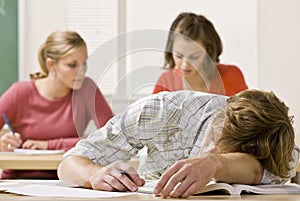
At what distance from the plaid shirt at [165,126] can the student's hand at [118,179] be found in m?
0.07

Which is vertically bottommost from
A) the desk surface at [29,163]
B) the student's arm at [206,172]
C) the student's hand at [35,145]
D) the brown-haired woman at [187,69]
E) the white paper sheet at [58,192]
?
the student's hand at [35,145]

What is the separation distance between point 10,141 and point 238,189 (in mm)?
1899

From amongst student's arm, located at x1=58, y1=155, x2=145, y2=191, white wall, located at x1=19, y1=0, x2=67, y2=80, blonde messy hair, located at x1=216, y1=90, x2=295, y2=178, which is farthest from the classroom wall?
student's arm, located at x1=58, y1=155, x2=145, y2=191

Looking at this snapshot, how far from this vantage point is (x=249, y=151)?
1532 millimetres

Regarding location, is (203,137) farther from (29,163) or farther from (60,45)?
(60,45)

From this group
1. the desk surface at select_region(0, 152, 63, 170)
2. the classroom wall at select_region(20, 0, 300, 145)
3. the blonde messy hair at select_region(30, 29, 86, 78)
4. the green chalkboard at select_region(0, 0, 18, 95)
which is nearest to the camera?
the desk surface at select_region(0, 152, 63, 170)

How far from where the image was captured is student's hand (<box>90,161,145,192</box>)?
1.37 m

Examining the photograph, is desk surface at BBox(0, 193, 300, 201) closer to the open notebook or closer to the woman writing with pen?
the open notebook

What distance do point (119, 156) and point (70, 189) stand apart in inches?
8.6

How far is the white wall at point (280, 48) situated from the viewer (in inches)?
181

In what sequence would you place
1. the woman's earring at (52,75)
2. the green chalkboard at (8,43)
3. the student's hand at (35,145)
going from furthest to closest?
the green chalkboard at (8,43)
the woman's earring at (52,75)
the student's hand at (35,145)

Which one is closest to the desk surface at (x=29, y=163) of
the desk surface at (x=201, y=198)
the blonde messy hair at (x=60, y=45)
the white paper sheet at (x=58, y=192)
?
the blonde messy hair at (x=60, y=45)

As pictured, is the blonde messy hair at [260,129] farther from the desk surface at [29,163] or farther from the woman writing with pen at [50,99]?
the woman writing with pen at [50,99]

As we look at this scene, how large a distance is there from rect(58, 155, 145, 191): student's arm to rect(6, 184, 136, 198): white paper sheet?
0.09 feet
